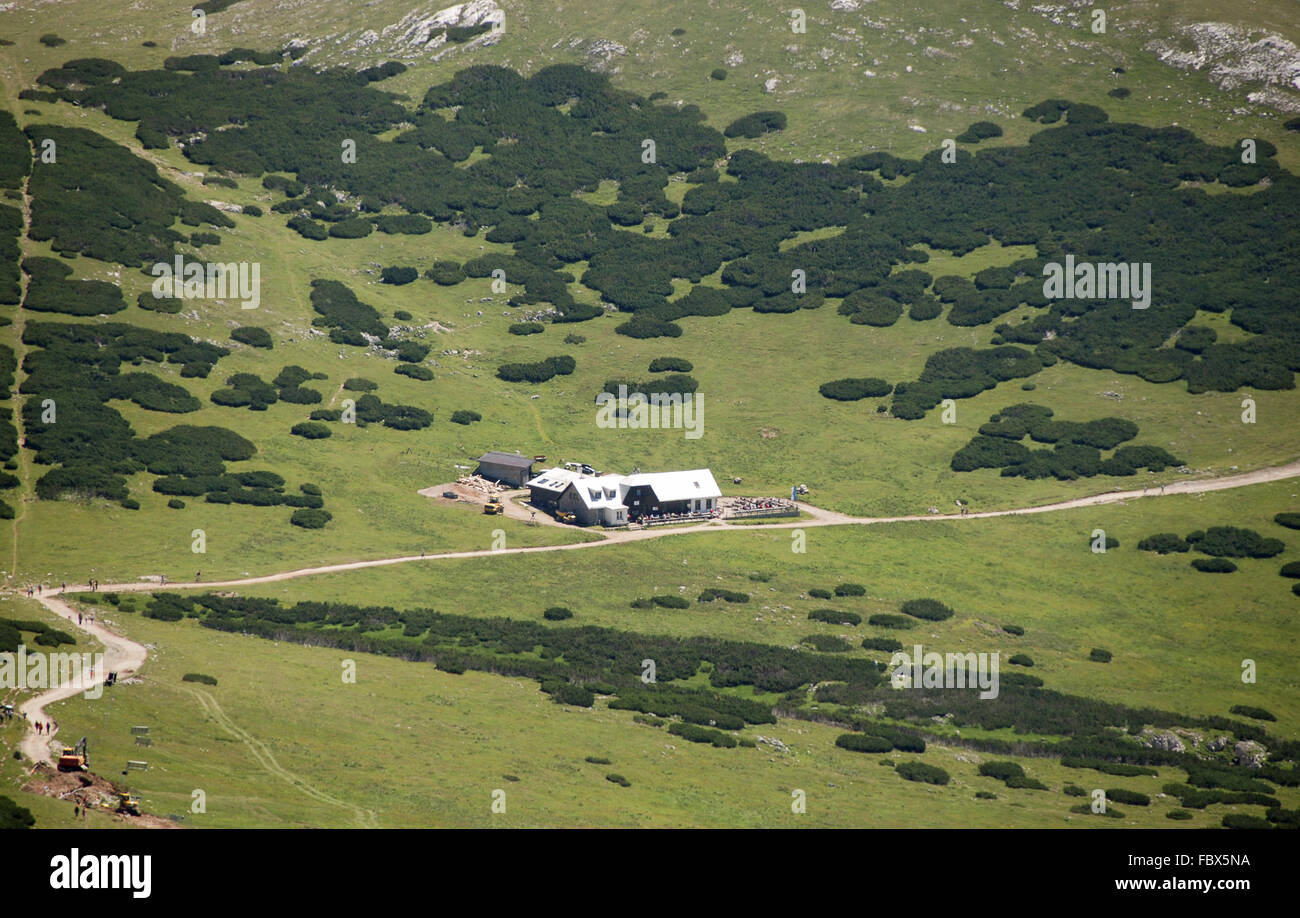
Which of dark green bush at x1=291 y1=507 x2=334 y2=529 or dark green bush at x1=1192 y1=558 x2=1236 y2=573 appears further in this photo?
dark green bush at x1=291 y1=507 x2=334 y2=529

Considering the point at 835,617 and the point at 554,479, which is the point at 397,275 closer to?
the point at 554,479

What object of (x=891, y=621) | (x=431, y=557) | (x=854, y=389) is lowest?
(x=891, y=621)

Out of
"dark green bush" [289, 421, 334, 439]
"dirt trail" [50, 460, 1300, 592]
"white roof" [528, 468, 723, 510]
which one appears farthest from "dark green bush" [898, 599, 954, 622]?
"dark green bush" [289, 421, 334, 439]

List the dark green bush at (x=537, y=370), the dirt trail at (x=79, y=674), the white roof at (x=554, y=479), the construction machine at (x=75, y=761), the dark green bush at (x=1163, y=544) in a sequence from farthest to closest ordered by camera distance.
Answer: the dark green bush at (x=537, y=370)
the white roof at (x=554, y=479)
the dark green bush at (x=1163, y=544)
the dirt trail at (x=79, y=674)
the construction machine at (x=75, y=761)

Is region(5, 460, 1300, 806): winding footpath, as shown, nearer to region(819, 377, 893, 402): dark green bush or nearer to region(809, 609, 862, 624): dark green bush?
region(809, 609, 862, 624): dark green bush

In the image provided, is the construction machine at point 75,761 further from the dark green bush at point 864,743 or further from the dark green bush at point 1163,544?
the dark green bush at point 1163,544

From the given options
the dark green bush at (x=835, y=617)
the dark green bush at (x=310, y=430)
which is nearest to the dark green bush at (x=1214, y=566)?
the dark green bush at (x=835, y=617)

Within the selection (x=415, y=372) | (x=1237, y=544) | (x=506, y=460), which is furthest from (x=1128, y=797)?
(x=415, y=372)
